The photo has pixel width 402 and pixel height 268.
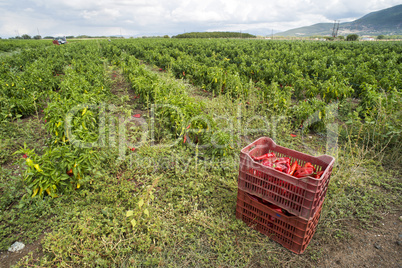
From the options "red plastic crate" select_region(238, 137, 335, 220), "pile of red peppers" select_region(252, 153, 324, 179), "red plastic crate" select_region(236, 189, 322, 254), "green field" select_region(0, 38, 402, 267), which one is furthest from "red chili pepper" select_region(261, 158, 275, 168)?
"green field" select_region(0, 38, 402, 267)

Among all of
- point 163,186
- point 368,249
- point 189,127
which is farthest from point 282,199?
point 189,127

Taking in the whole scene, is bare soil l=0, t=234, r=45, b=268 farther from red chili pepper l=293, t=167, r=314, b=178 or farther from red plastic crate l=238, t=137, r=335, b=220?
red chili pepper l=293, t=167, r=314, b=178

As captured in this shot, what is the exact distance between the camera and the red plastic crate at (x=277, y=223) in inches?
97.6

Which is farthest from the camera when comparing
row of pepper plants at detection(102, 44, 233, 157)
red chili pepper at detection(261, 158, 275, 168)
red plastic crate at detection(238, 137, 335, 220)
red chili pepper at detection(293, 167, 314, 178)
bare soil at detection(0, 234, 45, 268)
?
row of pepper plants at detection(102, 44, 233, 157)

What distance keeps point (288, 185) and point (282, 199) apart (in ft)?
0.60

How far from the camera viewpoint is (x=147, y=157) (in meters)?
4.14

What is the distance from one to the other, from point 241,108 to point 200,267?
4343mm

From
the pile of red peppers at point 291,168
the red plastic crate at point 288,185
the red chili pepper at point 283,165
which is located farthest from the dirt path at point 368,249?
the red chili pepper at point 283,165

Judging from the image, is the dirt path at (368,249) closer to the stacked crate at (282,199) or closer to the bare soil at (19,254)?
the stacked crate at (282,199)

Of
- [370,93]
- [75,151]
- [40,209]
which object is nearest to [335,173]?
[370,93]

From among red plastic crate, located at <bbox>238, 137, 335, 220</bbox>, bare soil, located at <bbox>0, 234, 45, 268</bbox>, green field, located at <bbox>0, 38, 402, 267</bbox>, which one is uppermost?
red plastic crate, located at <bbox>238, 137, 335, 220</bbox>

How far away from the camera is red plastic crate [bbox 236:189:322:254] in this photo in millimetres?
2479

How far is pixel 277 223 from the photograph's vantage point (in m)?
2.64

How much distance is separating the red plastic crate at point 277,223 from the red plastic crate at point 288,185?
0.14 m
